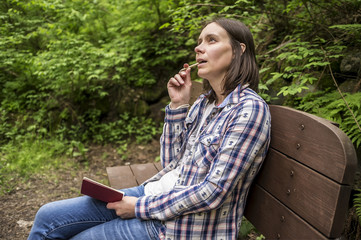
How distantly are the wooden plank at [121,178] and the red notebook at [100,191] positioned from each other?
872mm

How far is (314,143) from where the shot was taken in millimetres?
1185

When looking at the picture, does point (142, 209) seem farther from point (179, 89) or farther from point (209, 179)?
point (179, 89)

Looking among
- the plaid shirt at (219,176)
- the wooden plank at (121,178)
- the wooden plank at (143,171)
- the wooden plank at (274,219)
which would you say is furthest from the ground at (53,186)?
the wooden plank at (274,219)

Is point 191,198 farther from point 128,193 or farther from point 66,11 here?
point 66,11

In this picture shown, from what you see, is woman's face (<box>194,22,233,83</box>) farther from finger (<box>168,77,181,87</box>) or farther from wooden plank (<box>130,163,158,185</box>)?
wooden plank (<box>130,163,158,185</box>)

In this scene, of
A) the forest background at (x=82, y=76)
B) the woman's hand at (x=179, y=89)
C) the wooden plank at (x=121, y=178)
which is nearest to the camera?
the woman's hand at (x=179, y=89)

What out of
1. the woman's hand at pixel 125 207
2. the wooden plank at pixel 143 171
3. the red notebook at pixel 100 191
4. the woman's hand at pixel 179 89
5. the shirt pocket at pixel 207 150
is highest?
the woman's hand at pixel 179 89

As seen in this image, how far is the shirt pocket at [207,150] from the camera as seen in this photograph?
1.45 metres

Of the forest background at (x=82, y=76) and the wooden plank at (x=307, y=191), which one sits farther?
the forest background at (x=82, y=76)

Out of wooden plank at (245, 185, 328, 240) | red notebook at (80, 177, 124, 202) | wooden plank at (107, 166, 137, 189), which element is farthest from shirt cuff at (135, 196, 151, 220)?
wooden plank at (107, 166, 137, 189)

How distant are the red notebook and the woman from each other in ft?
0.12

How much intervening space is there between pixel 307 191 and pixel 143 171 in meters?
1.93

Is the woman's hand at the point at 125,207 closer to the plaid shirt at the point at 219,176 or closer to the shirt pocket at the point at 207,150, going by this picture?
the plaid shirt at the point at 219,176

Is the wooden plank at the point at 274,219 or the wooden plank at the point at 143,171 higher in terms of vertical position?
the wooden plank at the point at 274,219
